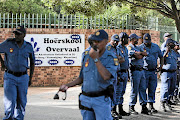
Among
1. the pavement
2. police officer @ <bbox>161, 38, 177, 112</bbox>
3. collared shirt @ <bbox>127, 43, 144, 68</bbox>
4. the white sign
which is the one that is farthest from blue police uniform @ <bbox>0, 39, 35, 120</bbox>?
the white sign

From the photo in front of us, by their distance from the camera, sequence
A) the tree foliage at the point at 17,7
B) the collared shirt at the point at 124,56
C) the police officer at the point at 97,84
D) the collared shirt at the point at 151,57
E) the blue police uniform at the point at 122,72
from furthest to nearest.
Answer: the tree foliage at the point at 17,7
the collared shirt at the point at 151,57
the collared shirt at the point at 124,56
the blue police uniform at the point at 122,72
the police officer at the point at 97,84

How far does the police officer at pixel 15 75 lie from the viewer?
21.2ft

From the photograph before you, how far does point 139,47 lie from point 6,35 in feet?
25.8

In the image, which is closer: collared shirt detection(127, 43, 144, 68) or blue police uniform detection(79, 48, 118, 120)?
blue police uniform detection(79, 48, 118, 120)

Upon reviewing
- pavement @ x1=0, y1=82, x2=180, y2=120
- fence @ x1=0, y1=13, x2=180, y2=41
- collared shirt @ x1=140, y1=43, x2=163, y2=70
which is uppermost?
fence @ x1=0, y1=13, x2=180, y2=41

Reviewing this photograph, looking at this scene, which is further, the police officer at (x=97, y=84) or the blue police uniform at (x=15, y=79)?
the blue police uniform at (x=15, y=79)

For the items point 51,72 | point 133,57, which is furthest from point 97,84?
point 51,72

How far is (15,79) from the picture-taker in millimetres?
6500

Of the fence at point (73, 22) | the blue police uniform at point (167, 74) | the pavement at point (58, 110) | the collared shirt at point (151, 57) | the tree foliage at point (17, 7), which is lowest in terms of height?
the pavement at point (58, 110)

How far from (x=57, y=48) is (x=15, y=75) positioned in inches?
340

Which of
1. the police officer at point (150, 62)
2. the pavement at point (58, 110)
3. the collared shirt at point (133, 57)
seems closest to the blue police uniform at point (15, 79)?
the pavement at point (58, 110)

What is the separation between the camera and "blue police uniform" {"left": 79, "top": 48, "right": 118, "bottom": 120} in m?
4.44

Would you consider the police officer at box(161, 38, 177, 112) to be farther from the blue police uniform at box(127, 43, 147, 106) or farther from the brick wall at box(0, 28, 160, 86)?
the brick wall at box(0, 28, 160, 86)

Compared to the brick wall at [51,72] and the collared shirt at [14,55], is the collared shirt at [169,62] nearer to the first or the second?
the collared shirt at [14,55]
